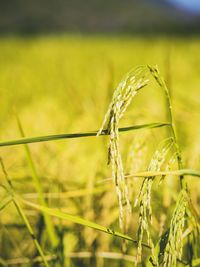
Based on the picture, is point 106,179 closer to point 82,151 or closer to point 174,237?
point 174,237

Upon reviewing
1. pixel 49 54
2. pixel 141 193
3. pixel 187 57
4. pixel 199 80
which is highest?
pixel 49 54

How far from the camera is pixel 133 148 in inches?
25.1

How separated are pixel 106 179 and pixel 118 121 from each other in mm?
101

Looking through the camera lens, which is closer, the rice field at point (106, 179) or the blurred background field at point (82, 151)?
the rice field at point (106, 179)

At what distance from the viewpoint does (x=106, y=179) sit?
0.56 m

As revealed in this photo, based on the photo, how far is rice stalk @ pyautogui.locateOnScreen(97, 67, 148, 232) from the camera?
48 centimetres

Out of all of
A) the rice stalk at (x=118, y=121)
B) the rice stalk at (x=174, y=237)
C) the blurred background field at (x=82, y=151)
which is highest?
the blurred background field at (x=82, y=151)

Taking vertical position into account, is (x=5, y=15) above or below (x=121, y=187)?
above

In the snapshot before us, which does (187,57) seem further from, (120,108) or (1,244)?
(120,108)

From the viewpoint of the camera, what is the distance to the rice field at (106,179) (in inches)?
19.8

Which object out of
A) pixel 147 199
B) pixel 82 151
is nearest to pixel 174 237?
pixel 147 199

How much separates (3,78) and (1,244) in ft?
11.3

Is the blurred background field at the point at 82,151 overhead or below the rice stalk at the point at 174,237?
overhead

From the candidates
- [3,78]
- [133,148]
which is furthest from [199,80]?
[133,148]
